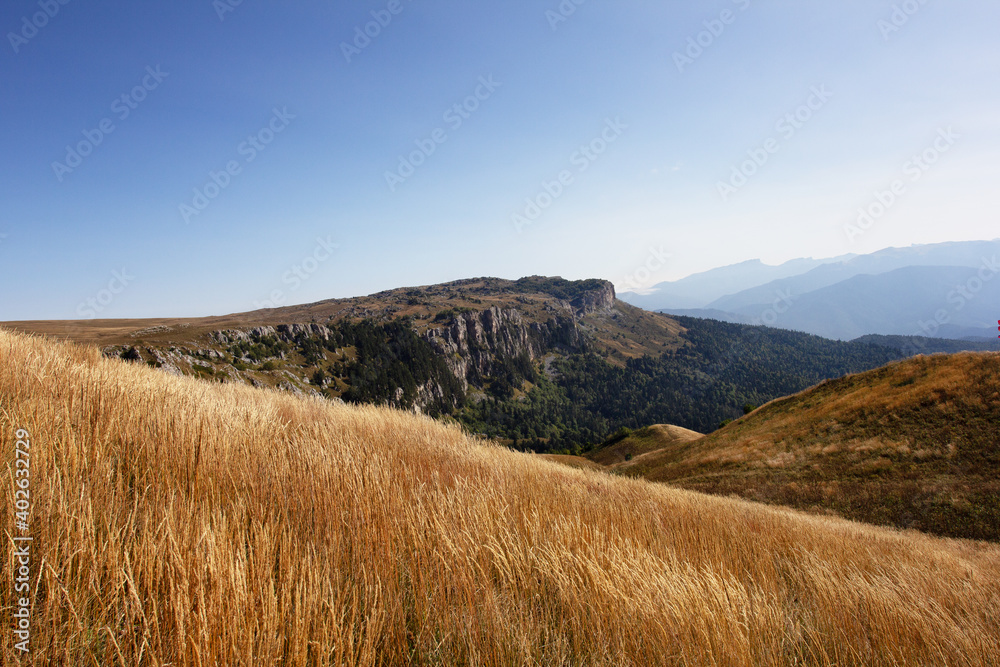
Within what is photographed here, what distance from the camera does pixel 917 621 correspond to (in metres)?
3.74

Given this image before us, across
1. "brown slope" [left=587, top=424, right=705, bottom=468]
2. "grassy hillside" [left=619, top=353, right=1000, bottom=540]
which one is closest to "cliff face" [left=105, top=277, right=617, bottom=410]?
"brown slope" [left=587, top=424, right=705, bottom=468]

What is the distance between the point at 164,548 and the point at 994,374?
36014 mm

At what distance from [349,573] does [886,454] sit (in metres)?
28.6

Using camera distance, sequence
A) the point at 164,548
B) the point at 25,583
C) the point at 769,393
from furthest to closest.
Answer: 1. the point at 769,393
2. the point at 164,548
3. the point at 25,583

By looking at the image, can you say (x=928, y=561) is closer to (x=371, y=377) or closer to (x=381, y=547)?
(x=381, y=547)

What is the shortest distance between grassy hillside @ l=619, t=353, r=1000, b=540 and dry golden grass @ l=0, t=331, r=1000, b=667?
1655cm

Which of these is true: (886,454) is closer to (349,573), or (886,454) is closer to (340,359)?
(349,573)

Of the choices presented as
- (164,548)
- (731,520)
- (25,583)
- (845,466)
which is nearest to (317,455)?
(164,548)

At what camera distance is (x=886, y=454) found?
2102 cm

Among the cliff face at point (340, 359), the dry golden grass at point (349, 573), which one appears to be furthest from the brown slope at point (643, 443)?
the cliff face at point (340, 359)

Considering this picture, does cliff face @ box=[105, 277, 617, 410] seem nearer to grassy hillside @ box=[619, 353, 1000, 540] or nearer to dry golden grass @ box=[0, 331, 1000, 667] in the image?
grassy hillside @ box=[619, 353, 1000, 540]

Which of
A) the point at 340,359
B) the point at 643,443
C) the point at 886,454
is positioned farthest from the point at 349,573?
the point at 340,359

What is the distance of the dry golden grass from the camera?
1846 millimetres

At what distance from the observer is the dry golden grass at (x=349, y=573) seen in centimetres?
185
